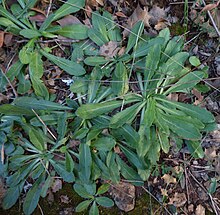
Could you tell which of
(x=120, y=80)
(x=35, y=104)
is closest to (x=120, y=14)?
(x=120, y=80)

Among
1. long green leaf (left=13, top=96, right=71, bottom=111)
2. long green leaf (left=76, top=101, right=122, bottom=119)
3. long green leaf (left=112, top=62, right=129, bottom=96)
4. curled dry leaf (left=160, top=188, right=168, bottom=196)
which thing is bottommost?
curled dry leaf (left=160, top=188, right=168, bottom=196)

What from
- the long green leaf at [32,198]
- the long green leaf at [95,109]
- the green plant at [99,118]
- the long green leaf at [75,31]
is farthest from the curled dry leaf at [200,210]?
the long green leaf at [75,31]

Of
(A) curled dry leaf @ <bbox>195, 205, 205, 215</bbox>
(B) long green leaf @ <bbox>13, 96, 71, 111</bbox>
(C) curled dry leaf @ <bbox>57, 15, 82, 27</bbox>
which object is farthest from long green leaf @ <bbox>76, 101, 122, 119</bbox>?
(A) curled dry leaf @ <bbox>195, 205, 205, 215</bbox>

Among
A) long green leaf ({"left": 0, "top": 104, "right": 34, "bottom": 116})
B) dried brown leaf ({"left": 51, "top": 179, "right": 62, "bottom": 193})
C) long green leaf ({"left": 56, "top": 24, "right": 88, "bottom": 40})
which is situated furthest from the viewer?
long green leaf ({"left": 56, "top": 24, "right": 88, "bottom": 40})

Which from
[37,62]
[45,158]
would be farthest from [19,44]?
[45,158]

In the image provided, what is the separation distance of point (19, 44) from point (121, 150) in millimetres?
922

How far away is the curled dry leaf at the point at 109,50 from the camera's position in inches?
93.5

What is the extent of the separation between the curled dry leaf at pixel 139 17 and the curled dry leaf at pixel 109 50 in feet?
0.59

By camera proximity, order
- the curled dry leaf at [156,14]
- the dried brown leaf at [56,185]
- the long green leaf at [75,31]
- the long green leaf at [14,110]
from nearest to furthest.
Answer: the long green leaf at [14,110] < the dried brown leaf at [56,185] < the long green leaf at [75,31] < the curled dry leaf at [156,14]

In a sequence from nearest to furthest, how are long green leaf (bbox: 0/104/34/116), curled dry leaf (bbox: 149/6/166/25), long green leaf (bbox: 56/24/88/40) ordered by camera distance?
long green leaf (bbox: 0/104/34/116) → long green leaf (bbox: 56/24/88/40) → curled dry leaf (bbox: 149/6/166/25)

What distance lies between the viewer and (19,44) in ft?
7.77

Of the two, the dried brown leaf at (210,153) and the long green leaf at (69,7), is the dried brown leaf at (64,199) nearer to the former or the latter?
the dried brown leaf at (210,153)

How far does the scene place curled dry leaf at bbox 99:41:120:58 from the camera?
238 cm

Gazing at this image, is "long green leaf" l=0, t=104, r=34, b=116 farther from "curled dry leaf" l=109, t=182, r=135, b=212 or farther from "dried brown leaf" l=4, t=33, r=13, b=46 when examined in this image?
"curled dry leaf" l=109, t=182, r=135, b=212
